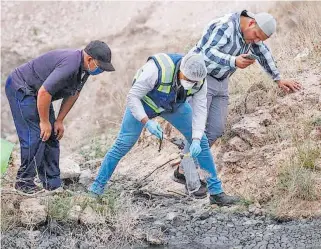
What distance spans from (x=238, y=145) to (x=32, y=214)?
204 cm

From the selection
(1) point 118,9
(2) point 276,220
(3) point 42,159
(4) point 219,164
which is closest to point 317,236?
(2) point 276,220

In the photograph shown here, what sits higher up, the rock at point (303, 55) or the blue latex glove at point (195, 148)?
the blue latex glove at point (195, 148)

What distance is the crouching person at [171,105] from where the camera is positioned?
456cm

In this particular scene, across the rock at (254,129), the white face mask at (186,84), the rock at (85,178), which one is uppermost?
the white face mask at (186,84)

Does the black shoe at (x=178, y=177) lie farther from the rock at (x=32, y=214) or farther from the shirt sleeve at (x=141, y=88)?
the rock at (x=32, y=214)

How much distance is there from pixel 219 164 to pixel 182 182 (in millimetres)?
395

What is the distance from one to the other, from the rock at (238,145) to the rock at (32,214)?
1.92 metres

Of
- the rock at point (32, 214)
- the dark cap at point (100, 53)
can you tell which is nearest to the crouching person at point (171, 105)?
the dark cap at point (100, 53)

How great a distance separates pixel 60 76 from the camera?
15.1ft

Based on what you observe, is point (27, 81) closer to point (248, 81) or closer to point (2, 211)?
point (2, 211)

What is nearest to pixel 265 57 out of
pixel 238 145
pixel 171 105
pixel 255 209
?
pixel 238 145

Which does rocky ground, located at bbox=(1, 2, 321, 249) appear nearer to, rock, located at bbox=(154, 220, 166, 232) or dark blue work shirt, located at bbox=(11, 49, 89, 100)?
rock, located at bbox=(154, 220, 166, 232)

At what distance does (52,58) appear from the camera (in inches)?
189

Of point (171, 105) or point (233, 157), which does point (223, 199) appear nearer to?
point (233, 157)
